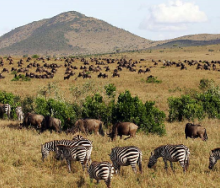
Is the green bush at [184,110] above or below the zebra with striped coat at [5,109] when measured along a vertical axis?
below

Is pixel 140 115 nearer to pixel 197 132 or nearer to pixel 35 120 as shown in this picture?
pixel 197 132

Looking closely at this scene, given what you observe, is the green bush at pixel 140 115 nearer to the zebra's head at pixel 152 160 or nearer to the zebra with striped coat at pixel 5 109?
the zebra's head at pixel 152 160

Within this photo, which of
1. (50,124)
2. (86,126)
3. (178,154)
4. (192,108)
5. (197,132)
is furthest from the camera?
(192,108)

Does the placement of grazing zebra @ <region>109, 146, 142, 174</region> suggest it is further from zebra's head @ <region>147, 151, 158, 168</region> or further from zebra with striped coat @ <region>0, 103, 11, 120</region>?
zebra with striped coat @ <region>0, 103, 11, 120</region>

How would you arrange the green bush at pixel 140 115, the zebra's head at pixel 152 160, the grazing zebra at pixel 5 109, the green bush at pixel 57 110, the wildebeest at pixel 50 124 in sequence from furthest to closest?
1. the grazing zebra at pixel 5 109
2. the green bush at pixel 57 110
3. the green bush at pixel 140 115
4. the wildebeest at pixel 50 124
5. the zebra's head at pixel 152 160

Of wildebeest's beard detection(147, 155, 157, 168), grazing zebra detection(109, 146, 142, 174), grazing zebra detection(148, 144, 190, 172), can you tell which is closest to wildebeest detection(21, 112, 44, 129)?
grazing zebra detection(109, 146, 142, 174)

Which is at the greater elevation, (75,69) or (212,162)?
(75,69)

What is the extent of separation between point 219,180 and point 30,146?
9.39 m

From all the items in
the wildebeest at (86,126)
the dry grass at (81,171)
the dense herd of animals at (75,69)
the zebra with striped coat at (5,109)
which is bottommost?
the dry grass at (81,171)

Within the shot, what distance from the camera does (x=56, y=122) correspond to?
685 inches

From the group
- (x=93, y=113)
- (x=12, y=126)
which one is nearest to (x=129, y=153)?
(x=93, y=113)

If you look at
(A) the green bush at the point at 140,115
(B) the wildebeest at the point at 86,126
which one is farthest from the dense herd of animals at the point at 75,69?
(B) the wildebeest at the point at 86,126

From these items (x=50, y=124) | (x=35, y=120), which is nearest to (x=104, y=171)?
(x=50, y=124)

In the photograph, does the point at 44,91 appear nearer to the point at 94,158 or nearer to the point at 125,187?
the point at 94,158
